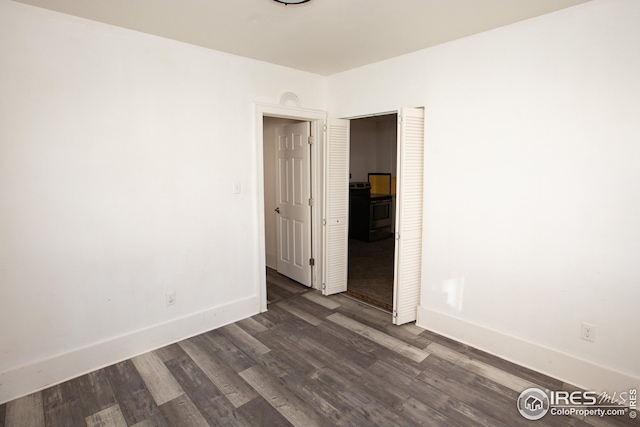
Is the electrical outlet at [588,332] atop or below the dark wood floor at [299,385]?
atop

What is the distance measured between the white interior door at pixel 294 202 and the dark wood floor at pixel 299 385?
4.11 feet

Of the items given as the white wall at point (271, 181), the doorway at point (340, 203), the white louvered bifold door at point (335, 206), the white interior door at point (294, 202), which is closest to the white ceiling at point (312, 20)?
the doorway at point (340, 203)

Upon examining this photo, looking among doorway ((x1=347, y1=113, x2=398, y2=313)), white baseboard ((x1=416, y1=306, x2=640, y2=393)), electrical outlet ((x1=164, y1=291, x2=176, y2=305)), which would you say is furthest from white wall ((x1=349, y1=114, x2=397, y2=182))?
electrical outlet ((x1=164, y1=291, x2=176, y2=305))

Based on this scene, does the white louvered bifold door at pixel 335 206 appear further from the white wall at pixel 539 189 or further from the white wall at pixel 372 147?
the white wall at pixel 372 147

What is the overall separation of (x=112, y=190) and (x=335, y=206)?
2.23 meters

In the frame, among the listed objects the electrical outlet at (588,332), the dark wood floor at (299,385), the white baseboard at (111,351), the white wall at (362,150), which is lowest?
the dark wood floor at (299,385)

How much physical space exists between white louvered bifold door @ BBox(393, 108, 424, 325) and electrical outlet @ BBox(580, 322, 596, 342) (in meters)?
1.28

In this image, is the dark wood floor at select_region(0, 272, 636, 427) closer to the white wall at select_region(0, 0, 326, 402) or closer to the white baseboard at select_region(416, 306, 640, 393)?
the white baseboard at select_region(416, 306, 640, 393)

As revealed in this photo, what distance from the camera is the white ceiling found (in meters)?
2.19

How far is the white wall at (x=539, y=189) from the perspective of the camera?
7.07 feet

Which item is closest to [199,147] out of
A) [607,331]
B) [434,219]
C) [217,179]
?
[217,179]

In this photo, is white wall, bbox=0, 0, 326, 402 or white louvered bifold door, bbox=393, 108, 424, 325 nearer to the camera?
white wall, bbox=0, 0, 326, 402

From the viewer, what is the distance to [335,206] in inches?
157

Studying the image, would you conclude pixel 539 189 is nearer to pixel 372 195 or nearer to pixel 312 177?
pixel 312 177
